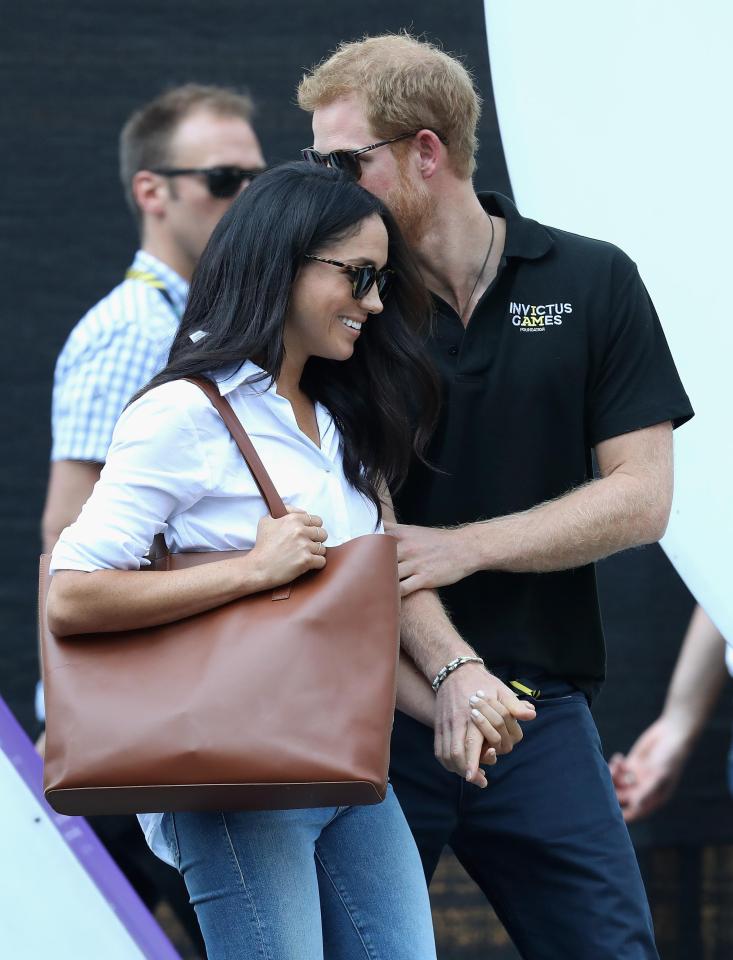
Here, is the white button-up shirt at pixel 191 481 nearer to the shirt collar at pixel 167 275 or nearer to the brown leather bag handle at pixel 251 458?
the brown leather bag handle at pixel 251 458

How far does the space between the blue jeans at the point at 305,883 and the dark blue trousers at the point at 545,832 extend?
259 mm

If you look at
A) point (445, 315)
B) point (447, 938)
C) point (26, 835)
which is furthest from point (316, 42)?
point (447, 938)

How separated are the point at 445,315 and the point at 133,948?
113 centimetres

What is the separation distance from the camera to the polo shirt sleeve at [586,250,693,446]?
2.08 m

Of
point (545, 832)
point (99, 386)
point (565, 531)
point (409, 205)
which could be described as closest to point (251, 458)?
point (565, 531)

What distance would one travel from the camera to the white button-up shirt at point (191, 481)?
1.57m

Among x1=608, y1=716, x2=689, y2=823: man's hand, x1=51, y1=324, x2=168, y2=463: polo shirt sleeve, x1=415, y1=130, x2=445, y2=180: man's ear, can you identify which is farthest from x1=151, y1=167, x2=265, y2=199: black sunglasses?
x1=608, y1=716, x2=689, y2=823: man's hand

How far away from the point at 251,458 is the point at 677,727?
1811 millimetres

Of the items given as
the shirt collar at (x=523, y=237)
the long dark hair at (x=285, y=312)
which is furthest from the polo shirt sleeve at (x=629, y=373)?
the long dark hair at (x=285, y=312)

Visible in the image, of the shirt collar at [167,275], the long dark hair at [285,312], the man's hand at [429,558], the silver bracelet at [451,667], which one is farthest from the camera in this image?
the shirt collar at [167,275]

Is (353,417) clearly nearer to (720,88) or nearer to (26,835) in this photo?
(26,835)

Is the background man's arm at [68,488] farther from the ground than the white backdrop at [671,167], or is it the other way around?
the white backdrop at [671,167]

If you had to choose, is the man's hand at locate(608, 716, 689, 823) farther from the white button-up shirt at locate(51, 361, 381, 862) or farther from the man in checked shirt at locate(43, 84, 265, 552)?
the white button-up shirt at locate(51, 361, 381, 862)

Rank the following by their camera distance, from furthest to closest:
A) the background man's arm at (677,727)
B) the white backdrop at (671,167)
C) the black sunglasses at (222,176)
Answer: the background man's arm at (677,727), the black sunglasses at (222,176), the white backdrop at (671,167)
